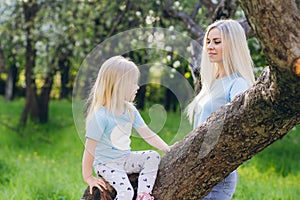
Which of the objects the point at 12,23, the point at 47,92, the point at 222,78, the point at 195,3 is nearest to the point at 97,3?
the point at 195,3

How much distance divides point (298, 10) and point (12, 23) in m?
8.86

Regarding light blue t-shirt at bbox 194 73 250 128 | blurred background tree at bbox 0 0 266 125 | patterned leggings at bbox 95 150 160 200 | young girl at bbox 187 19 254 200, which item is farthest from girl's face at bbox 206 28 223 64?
blurred background tree at bbox 0 0 266 125

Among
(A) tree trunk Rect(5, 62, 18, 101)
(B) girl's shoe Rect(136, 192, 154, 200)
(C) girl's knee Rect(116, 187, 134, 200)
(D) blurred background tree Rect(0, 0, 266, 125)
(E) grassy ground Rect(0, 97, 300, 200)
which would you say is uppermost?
(C) girl's knee Rect(116, 187, 134, 200)

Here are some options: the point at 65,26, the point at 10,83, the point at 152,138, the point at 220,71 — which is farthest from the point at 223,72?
the point at 10,83

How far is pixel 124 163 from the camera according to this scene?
10.4 ft

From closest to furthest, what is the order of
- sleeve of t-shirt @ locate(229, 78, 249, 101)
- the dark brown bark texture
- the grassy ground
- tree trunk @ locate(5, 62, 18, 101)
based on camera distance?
the dark brown bark texture → sleeve of t-shirt @ locate(229, 78, 249, 101) → the grassy ground → tree trunk @ locate(5, 62, 18, 101)

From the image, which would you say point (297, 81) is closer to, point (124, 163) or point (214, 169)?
point (214, 169)

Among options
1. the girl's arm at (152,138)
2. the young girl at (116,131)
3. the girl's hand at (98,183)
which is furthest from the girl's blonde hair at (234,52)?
the girl's hand at (98,183)

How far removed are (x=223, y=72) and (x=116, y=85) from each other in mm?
657

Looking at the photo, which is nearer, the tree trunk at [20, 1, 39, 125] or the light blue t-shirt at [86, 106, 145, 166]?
the light blue t-shirt at [86, 106, 145, 166]

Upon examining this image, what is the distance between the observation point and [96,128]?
3.06 metres

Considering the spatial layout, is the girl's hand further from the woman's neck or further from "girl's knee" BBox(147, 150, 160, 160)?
the woman's neck

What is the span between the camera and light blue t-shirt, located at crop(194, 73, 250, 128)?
3.20 metres

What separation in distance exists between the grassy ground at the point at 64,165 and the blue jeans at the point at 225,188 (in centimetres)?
38
